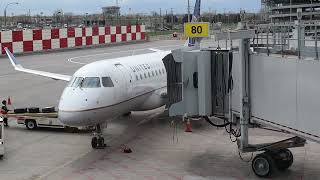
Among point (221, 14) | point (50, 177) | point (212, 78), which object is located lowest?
point (50, 177)

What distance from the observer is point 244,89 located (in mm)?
14836

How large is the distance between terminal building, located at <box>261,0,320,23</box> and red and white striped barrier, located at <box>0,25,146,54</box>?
71.2 ft

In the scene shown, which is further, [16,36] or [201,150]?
[16,36]

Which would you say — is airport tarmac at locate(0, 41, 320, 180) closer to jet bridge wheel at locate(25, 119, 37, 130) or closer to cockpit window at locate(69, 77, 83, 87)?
jet bridge wheel at locate(25, 119, 37, 130)

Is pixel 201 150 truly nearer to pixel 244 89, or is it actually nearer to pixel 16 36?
pixel 244 89

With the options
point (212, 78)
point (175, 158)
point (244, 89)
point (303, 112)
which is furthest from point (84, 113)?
point (303, 112)

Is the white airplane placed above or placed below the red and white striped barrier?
below

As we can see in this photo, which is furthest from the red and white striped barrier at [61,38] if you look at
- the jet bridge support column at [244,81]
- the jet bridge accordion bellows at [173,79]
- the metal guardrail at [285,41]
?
the jet bridge support column at [244,81]

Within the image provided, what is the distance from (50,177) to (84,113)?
106 inches

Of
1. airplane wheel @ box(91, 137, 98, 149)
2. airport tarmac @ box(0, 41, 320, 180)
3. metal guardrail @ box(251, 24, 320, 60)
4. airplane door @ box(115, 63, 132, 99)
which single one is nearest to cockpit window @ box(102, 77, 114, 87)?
airplane door @ box(115, 63, 132, 99)

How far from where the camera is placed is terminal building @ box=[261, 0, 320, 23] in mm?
60656

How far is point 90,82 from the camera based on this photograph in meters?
19.2

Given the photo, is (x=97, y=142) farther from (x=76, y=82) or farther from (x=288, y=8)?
(x=288, y=8)

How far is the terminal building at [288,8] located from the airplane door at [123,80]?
4038 cm
